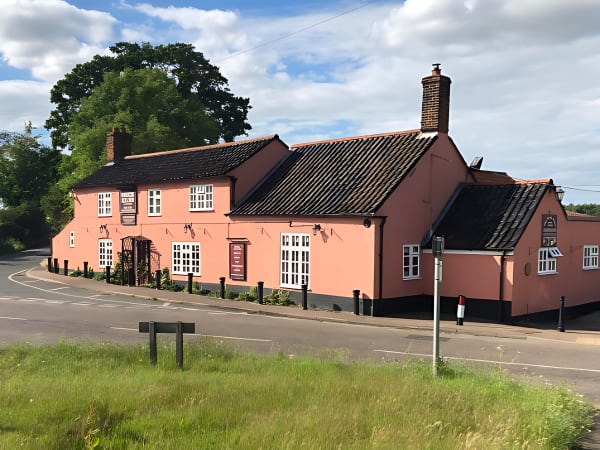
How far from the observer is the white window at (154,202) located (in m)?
28.9

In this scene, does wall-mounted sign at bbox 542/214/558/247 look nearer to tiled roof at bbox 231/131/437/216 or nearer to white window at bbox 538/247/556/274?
white window at bbox 538/247/556/274

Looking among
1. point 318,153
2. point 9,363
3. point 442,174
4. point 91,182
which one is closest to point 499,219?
point 442,174

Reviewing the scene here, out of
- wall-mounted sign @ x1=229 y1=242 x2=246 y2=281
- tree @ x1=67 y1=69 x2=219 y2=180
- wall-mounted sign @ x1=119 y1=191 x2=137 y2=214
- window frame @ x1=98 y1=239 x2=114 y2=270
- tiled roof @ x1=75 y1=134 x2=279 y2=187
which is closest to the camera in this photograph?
wall-mounted sign @ x1=229 y1=242 x2=246 y2=281

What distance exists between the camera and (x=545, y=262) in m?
20.8

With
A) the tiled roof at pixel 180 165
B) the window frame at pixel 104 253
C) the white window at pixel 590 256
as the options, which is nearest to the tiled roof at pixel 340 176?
the tiled roof at pixel 180 165

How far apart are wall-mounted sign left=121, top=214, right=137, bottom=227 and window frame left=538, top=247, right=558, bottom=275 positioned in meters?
20.7

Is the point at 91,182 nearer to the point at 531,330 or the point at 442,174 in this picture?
the point at 442,174

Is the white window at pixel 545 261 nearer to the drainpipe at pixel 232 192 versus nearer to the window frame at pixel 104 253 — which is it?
the drainpipe at pixel 232 192

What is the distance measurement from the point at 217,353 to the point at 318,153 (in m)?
16.6

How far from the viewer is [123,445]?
557 cm

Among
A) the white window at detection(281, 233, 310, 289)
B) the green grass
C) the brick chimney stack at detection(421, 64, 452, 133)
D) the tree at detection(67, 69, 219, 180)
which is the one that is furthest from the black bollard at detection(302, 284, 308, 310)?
the tree at detection(67, 69, 219, 180)

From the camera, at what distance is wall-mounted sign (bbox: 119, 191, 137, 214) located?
30172 mm

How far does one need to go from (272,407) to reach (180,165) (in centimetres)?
2378

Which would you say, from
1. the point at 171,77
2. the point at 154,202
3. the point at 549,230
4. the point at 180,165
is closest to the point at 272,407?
the point at 549,230
